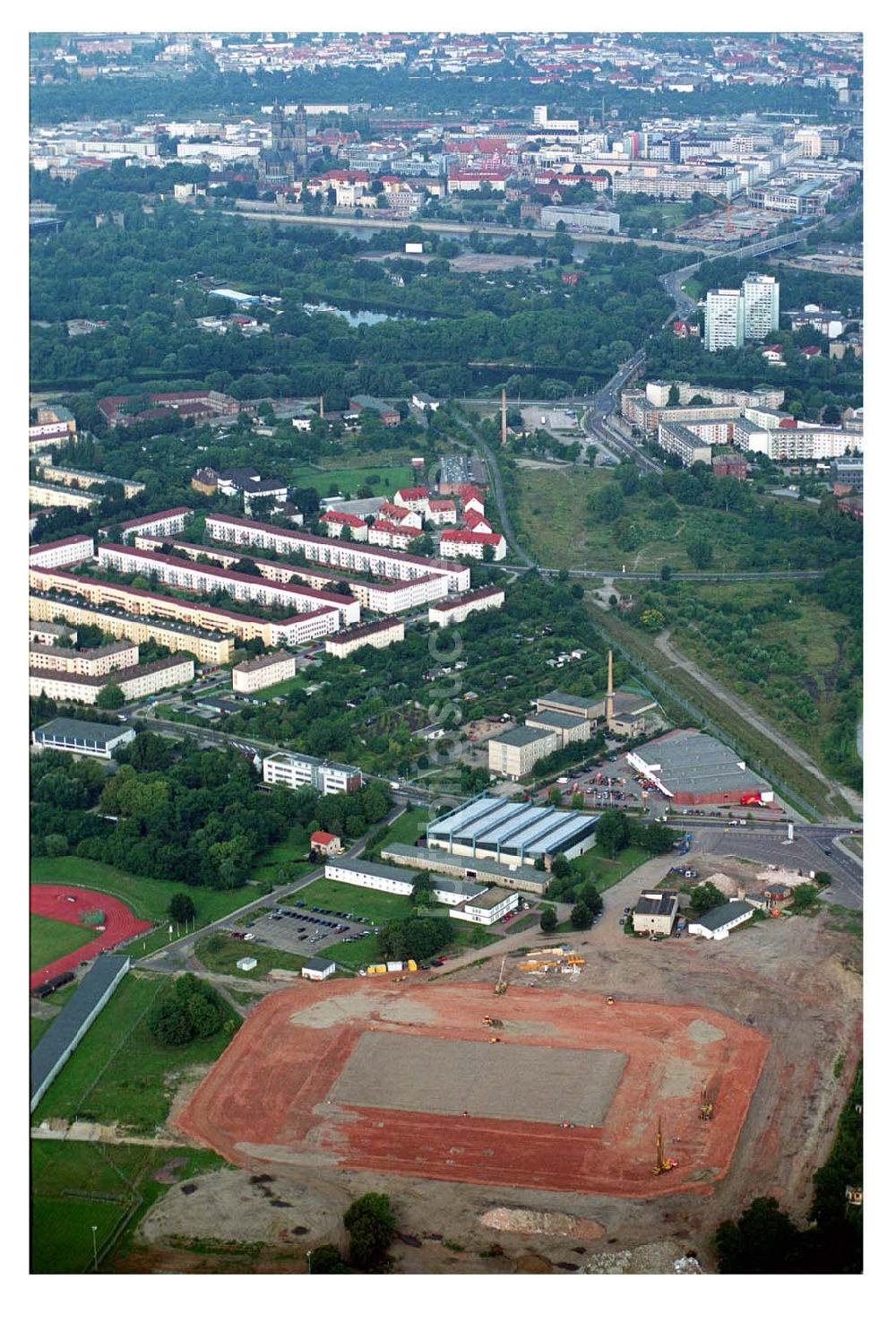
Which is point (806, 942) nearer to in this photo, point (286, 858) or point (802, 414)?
point (286, 858)

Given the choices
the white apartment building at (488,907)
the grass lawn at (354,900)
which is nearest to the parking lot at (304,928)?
the grass lawn at (354,900)

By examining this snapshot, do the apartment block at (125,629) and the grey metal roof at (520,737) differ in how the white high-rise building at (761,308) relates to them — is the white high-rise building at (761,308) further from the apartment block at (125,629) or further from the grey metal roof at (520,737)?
the grey metal roof at (520,737)

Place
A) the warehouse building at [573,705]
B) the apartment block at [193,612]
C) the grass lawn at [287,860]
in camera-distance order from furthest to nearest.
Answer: the apartment block at [193,612] → the warehouse building at [573,705] → the grass lawn at [287,860]

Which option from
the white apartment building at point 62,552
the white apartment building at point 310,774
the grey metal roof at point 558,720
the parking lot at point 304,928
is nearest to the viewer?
the parking lot at point 304,928

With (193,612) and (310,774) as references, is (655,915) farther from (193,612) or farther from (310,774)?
(193,612)

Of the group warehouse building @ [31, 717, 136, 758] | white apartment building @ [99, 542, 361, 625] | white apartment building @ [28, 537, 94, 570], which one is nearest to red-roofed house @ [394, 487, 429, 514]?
white apartment building @ [99, 542, 361, 625]

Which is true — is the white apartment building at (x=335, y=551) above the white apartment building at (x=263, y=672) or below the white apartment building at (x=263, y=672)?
above

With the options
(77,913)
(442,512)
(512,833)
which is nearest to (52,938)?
(77,913)
